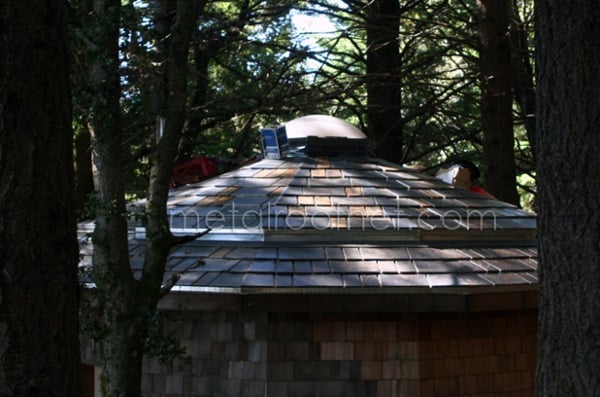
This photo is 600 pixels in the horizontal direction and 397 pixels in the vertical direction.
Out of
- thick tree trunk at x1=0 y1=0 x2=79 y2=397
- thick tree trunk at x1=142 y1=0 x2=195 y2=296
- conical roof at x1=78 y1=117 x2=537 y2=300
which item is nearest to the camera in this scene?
thick tree trunk at x1=0 y1=0 x2=79 y2=397

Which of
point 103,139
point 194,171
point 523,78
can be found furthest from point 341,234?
point 523,78

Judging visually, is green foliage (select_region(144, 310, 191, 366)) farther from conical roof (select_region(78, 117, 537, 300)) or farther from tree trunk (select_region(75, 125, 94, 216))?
tree trunk (select_region(75, 125, 94, 216))

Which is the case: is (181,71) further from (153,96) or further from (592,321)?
(592,321)

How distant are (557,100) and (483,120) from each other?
6804 mm

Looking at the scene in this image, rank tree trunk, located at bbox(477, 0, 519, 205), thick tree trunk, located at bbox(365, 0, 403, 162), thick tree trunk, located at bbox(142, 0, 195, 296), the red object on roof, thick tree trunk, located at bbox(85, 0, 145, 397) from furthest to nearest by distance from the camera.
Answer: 1. thick tree trunk, located at bbox(365, 0, 403, 162)
2. tree trunk, located at bbox(477, 0, 519, 205)
3. the red object on roof
4. thick tree trunk, located at bbox(142, 0, 195, 296)
5. thick tree trunk, located at bbox(85, 0, 145, 397)

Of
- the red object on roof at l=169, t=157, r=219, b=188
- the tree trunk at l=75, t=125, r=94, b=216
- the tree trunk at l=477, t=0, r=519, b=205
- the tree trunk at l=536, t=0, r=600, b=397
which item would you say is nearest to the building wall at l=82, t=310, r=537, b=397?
the tree trunk at l=536, t=0, r=600, b=397

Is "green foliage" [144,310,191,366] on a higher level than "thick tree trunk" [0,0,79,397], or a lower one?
lower

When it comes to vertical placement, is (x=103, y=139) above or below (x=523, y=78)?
below

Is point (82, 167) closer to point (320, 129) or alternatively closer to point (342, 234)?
point (320, 129)

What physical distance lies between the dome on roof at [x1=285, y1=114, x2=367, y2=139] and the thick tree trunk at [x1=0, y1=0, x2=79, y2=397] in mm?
5827

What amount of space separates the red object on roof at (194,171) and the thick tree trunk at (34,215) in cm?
691

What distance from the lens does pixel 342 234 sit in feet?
23.9

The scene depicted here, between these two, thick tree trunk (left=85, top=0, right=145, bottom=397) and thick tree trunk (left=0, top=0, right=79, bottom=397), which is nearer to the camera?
thick tree trunk (left=0, top=0, right=79, bottom=397)

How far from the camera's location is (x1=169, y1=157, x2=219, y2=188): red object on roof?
404 inches
